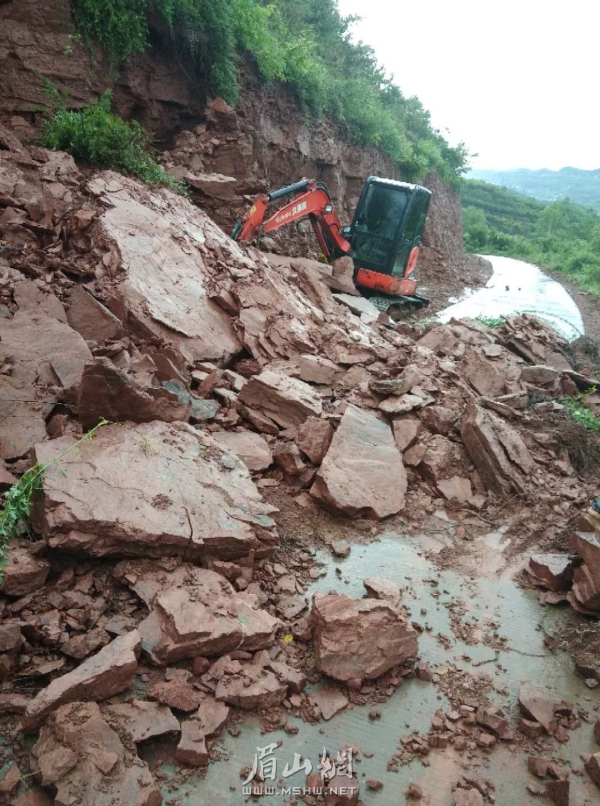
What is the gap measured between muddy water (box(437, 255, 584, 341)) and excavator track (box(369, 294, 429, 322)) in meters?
0.68

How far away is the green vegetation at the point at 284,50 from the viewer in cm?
803

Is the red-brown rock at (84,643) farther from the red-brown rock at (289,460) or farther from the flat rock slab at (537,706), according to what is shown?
the flat rock slab at (537,706)

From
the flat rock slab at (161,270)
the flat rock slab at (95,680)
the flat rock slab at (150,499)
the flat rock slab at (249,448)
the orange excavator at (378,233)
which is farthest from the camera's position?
the orange excavator at (378,233)

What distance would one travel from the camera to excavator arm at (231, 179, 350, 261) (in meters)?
8.35

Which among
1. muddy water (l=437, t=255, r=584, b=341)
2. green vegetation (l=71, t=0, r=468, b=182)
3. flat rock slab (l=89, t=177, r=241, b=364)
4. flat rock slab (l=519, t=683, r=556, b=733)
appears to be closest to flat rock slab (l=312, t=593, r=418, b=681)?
flat rock slab (l=519, t=683, r=556, b=733)

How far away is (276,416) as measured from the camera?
496 cm

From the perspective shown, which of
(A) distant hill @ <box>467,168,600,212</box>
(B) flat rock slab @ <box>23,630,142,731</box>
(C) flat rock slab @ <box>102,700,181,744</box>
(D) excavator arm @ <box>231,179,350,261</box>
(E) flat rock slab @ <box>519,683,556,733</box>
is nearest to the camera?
(B) flat rock slab @ <box>23,630,142,731</box>

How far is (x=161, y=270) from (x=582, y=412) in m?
5.17

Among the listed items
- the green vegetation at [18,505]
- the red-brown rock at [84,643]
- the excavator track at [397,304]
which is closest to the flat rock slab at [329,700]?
the red-brown rock at [84,643]

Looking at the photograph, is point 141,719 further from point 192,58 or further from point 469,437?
point 192,58

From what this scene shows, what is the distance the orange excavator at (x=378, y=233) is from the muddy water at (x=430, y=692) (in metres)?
7.21

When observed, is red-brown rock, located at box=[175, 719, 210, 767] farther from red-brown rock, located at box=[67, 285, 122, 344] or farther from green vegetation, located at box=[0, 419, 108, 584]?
red-brown rock, located at box=[67, 285, 122, 344]

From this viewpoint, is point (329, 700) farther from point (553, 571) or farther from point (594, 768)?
point (553, 571)

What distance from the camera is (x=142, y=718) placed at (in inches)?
97.7
